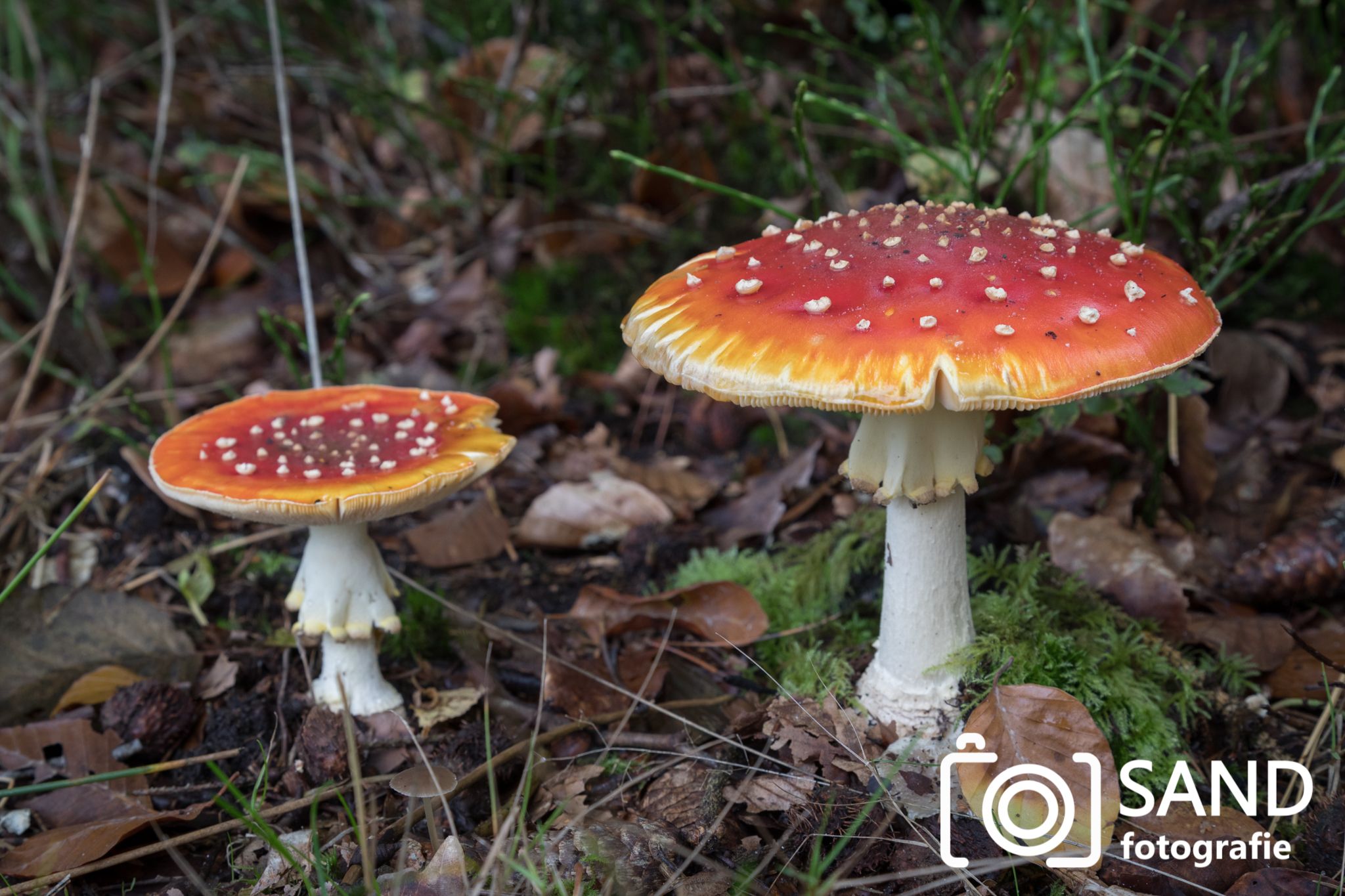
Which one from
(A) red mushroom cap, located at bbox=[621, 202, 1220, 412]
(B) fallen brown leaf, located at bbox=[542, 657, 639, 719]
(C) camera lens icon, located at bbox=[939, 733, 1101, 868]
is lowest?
(B) fallen brown leaf, located at bbox=[542, 657, 639, 719]

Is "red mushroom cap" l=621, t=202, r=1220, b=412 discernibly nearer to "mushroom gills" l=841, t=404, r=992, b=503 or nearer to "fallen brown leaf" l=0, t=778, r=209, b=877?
"mushroom gills" l=841, t=404, r=992, b=503

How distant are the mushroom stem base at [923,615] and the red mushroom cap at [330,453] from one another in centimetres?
109

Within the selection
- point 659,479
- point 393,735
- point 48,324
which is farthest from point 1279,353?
point 48,324

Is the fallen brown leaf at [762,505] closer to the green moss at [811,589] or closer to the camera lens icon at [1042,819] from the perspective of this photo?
the green moss at [811,589]

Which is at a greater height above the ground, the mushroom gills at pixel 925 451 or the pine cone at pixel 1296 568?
the mushroom gills at pixel 925 451

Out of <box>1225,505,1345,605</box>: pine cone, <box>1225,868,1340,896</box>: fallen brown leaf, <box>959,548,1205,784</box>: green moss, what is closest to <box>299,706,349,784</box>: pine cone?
<box>959,548,1205,784</box>: green moss

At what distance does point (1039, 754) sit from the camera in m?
2.20

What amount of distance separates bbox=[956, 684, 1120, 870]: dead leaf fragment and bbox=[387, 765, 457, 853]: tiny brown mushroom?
3.99 ft

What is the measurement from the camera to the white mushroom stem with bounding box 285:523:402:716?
2.70m

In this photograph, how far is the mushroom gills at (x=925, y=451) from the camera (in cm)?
227

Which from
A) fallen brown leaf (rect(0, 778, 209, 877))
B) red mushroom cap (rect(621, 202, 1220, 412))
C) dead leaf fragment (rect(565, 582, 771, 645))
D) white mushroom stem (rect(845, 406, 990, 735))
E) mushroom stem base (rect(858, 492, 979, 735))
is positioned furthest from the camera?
dead leaf fragment (rect(565, 582, 771, 645))

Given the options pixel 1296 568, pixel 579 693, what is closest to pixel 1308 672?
pixel 1296 568

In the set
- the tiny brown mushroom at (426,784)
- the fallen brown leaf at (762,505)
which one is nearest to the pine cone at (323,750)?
the tiny brown mushroom at (426,784)

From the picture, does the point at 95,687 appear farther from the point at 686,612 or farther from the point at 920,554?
the point at 920,554
